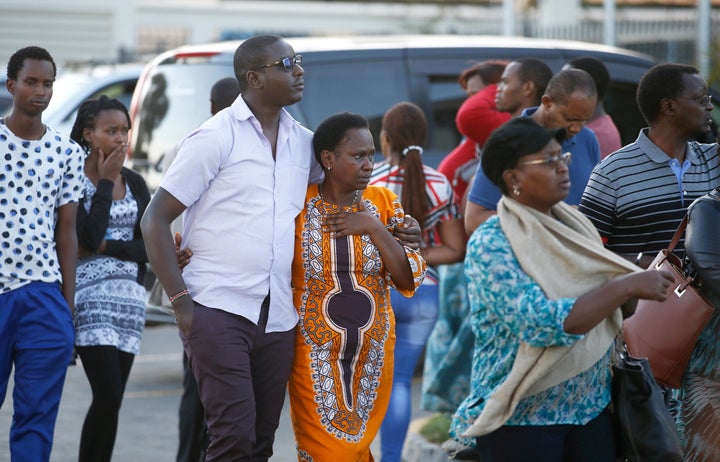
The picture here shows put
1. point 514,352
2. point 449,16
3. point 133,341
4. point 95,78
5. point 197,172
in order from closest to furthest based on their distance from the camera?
point 514,352 < point 197,172 < point 133,341 < point 95,78 < point 449,16

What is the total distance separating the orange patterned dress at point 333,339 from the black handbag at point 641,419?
108 cm

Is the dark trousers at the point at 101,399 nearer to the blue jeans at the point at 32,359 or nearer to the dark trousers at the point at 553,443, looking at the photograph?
the blue jeans at the point at 32,359

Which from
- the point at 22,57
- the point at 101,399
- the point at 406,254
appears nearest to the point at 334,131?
the point at 406,254

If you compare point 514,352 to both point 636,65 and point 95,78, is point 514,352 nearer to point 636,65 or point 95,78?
point 636,65

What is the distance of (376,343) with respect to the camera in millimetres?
4836

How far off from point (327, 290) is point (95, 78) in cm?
767

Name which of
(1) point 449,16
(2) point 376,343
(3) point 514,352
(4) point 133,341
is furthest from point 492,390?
(1) point 449,16

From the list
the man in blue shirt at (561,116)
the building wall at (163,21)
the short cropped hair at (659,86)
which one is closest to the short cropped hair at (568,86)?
the man in blue shirt at (561,116)

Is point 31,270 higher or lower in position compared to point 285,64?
lower

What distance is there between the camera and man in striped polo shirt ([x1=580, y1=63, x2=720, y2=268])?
499cm

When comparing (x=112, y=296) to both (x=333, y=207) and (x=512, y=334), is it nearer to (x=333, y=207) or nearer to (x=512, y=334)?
(x=333, y=207)

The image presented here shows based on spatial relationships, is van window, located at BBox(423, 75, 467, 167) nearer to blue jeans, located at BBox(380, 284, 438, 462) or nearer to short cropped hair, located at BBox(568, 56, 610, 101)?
short cropped hair, located at BBox(568, 56, 610, 101)

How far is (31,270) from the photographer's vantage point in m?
5.21

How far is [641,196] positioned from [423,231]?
141 centimetres
